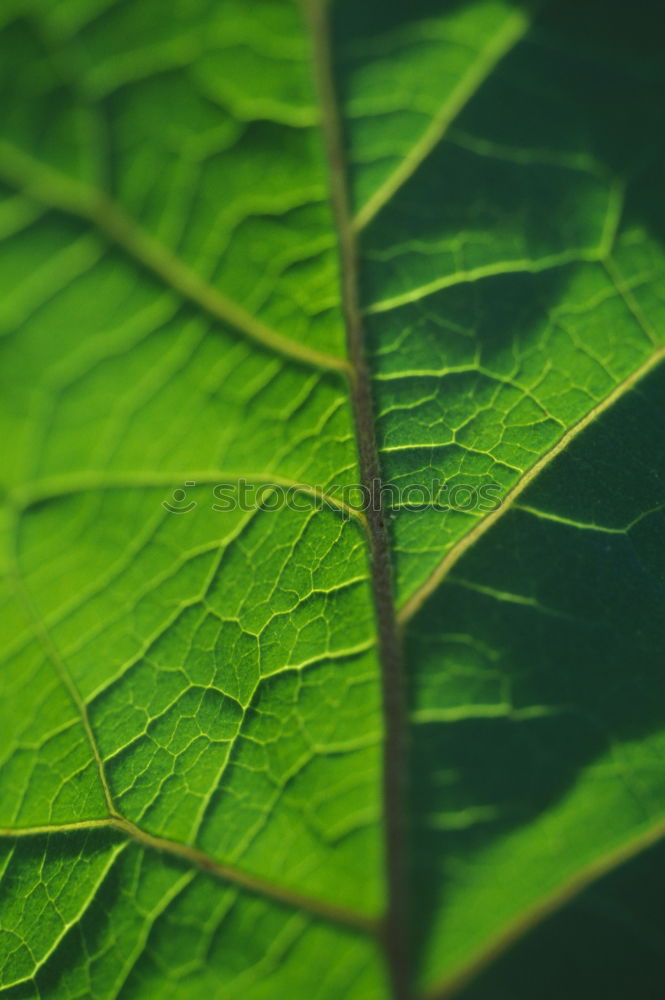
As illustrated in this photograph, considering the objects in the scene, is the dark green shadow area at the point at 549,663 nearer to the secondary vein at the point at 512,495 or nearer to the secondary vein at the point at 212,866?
the secondary vein at the point at 512,495

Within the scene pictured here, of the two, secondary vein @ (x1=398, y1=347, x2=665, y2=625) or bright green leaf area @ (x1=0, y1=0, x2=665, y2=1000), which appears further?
secondary vein @ (x1=398, y1=347, x2=665, y2=625)

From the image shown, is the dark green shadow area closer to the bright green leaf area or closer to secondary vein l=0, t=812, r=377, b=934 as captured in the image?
the bright green leaf area

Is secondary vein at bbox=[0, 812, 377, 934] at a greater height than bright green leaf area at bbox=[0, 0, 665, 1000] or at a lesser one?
lesser

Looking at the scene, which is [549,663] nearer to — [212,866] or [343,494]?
[343,494]

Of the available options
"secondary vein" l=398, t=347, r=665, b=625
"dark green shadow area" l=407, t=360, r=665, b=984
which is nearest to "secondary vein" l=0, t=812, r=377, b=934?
"dark green shadow area" l=407, t=360, r=665, b=984

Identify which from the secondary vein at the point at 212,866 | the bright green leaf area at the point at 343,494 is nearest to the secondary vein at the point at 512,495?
the bright green leaf area at the point at 343,494

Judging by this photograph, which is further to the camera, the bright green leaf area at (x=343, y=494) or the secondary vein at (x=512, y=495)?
the secondary vein at (x=512, y=495)

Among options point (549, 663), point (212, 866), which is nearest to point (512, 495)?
point (549, 663)

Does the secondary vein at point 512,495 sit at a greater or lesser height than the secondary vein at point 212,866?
greater
